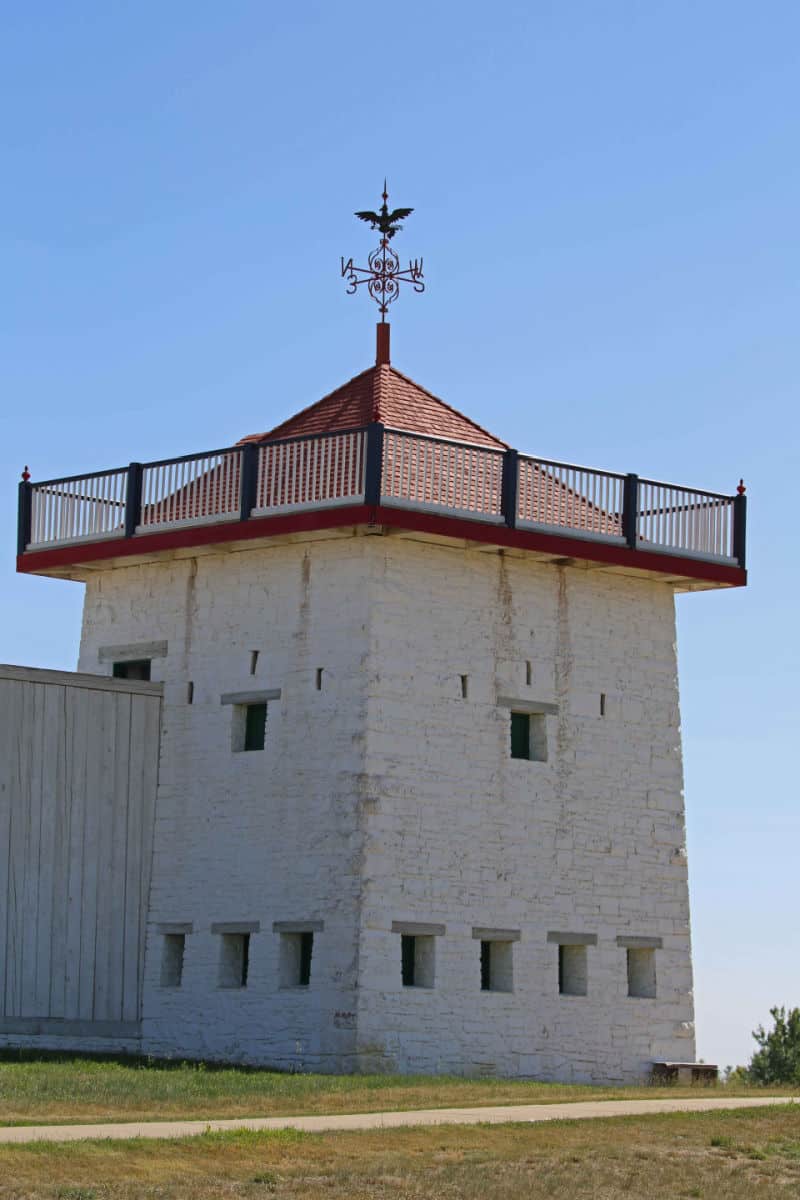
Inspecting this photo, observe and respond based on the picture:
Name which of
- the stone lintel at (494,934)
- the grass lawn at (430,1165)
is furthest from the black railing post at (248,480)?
the grass lawn at (430,1165)

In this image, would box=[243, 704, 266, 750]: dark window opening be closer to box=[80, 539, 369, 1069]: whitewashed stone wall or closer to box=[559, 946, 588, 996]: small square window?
box=[80, 539, 369, 1069]: whitewashed stone wall

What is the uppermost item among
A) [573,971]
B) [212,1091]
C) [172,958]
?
[172,958]

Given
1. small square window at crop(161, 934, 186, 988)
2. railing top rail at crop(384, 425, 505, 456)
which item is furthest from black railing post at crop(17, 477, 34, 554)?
small square window at crop(161, 934, 186, 988)

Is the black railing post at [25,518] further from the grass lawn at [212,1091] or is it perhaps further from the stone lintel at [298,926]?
the grass lawn at [212,1091]

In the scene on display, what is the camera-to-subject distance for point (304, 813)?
3297 cm

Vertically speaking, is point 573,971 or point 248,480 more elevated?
point 248,480

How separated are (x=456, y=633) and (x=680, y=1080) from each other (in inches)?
290

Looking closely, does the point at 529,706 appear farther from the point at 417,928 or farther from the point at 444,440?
A: the point at 444,440

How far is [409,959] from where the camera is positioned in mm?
32781

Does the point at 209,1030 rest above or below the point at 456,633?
below

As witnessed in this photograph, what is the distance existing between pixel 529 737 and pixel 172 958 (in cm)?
612

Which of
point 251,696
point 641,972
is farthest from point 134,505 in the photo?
point 641,972

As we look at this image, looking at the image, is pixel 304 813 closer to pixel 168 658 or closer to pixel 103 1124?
pixel 168 658

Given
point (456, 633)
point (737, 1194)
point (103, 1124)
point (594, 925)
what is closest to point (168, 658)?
point (456, 633)
